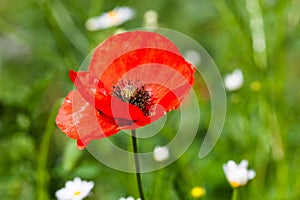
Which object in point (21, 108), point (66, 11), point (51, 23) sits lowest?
point (21, 108)

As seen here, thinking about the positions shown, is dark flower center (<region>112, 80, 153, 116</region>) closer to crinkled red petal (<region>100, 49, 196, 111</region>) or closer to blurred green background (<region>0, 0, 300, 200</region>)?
crinkled red petal (<region>100, 49, 196, 111</region>)

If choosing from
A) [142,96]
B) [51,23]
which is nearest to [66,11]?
[51,23]

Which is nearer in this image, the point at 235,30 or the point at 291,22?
the point at 235,30

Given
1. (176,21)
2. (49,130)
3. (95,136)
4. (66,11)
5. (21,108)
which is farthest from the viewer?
(176,21)

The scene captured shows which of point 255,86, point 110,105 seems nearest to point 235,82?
point 255,86

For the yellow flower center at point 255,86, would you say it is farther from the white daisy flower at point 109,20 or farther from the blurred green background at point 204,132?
the white daisy flower at point 109,20

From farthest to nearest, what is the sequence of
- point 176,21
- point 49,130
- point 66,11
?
1. point 176,21
2. point 66,11
3. point 49,130

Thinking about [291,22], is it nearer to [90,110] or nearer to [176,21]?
[176,21]

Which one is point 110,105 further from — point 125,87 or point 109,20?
point 109,20
